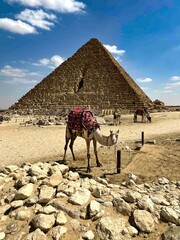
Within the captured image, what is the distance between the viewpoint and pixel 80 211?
4.96 metres

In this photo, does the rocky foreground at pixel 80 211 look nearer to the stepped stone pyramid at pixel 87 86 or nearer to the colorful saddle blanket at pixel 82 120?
the colorful saddle blanket at pixel 82 120

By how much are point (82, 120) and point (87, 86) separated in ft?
287

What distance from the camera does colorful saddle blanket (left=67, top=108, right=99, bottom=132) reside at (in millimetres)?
8405

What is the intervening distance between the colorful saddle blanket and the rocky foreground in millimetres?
2478

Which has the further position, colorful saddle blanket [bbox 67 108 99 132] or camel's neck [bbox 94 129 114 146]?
colorful saddle blanket [bbox 67 108 99 132]

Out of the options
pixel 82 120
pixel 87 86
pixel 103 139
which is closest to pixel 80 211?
pixel 103 139

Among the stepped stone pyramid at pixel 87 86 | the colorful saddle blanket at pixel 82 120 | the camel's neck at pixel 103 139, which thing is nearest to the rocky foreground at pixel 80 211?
the camel's neck at pixel 103 139

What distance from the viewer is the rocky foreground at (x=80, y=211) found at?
14.6ft

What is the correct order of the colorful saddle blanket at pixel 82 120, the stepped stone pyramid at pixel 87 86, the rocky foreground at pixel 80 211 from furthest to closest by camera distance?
the stepped stone pyramid at pixel 87 86, the colorful saddle blanket at pixel 82 120, the rocky foreground at pixel 80 211

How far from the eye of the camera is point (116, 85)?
298ft

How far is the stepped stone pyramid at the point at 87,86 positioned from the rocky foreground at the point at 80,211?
72.0 m

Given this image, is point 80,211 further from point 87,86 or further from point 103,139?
point 87,86

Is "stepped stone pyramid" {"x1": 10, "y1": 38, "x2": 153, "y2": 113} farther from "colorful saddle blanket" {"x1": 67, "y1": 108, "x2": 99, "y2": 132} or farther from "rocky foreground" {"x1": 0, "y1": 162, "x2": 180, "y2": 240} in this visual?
"rocky foreground" {"x1": 0, "y1": 162, "x2": 180, "y2": 240}

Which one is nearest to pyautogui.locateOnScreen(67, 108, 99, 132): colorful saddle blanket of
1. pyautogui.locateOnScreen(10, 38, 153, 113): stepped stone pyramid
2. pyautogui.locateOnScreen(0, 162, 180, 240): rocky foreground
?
pyautogui.locateOnScreen(0, 162, 180, 240): rocky foreground
